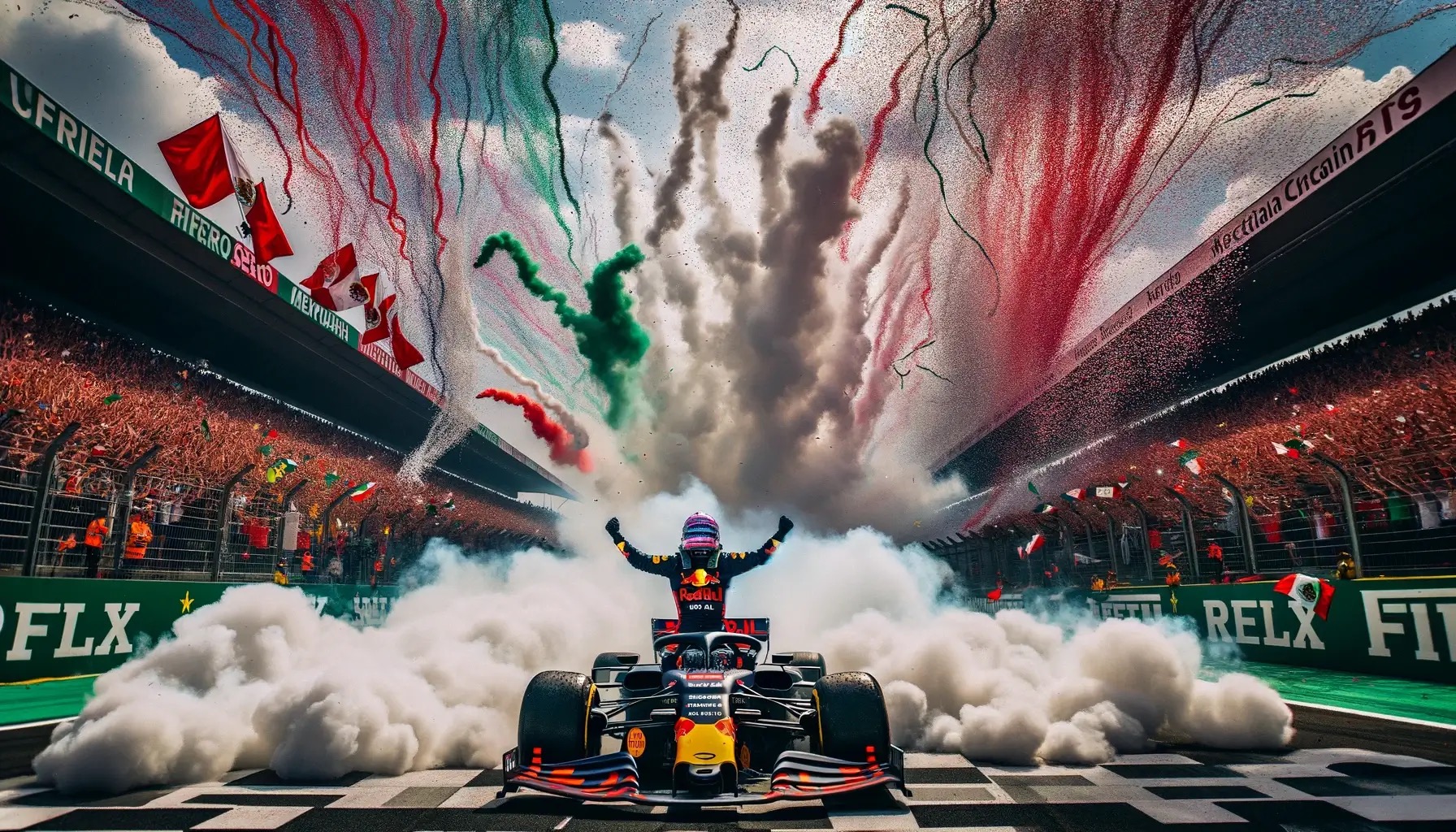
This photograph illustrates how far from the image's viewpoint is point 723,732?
5.75 meters

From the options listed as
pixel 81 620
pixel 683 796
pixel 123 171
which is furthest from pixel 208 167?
pixel 683 796

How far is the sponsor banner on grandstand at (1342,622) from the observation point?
1098 cm

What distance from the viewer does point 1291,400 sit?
22641mm

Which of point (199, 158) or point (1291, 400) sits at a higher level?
point (199, 158)

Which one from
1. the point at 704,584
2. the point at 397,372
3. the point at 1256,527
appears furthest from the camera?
the point at 397,372

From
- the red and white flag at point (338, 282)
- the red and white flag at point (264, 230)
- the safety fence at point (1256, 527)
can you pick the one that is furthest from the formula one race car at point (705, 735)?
the red and white flag at point (338, 282)

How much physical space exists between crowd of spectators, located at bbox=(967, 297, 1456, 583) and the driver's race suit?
9.39 m

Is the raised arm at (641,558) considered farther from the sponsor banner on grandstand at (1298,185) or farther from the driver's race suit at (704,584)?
the sponsor banner on grandstand at (1298,185)

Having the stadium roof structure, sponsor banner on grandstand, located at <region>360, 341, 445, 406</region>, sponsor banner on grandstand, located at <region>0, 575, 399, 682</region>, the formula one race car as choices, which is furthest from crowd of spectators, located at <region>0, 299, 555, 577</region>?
the formula one race car

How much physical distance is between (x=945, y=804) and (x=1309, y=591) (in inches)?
414

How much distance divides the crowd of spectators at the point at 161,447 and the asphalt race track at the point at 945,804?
24.9ft

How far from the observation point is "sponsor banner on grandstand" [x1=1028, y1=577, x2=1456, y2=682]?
11.0m

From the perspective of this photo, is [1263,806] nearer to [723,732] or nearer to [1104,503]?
[723,732]

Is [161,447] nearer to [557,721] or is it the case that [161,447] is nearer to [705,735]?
[557,721]
